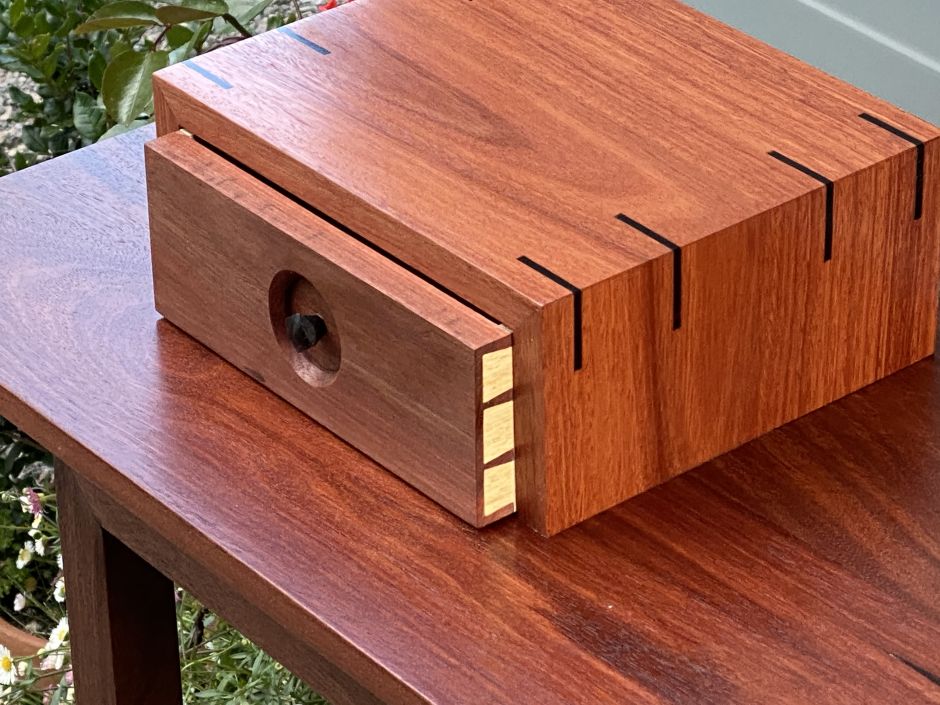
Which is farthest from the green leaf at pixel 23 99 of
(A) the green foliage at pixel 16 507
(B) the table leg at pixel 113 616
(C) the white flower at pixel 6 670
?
(B) the table leg at pixel 113 616

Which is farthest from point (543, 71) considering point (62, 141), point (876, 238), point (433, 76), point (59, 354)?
point (62, 141)

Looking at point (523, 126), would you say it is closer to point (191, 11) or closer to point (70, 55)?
point (191, 11)

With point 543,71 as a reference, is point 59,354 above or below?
below

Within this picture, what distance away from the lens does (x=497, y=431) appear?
81cm

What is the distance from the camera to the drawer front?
80 cm

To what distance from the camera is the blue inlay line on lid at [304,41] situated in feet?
3.19

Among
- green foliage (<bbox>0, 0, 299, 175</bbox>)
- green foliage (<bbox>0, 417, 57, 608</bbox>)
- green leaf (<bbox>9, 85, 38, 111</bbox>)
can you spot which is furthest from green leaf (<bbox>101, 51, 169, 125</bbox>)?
green foliage (<bbox>0, 417, 57, 608</bbox>)

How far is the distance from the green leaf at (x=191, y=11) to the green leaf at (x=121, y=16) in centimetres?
2

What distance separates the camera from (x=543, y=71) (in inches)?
37.0

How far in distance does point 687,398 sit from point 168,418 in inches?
11.0

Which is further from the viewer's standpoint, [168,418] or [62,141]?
[62,141]

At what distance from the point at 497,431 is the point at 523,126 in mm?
175

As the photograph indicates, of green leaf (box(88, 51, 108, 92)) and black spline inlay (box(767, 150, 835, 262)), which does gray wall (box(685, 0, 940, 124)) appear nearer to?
green leaf (box(88, 51, 108, 92))

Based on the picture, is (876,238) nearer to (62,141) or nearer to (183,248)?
(183,248)
